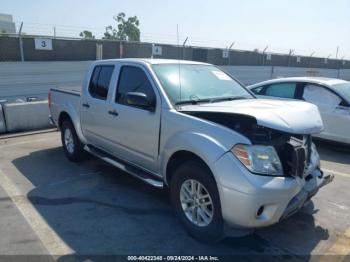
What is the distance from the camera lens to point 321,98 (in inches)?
275

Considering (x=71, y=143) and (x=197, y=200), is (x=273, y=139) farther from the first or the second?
(x=71, y=143)

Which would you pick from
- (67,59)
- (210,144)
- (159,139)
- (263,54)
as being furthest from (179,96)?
(263,54)

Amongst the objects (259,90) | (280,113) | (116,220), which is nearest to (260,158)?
(280,113)

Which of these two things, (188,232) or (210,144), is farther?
(188,232)

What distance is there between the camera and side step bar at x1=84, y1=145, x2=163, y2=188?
399 centimetres

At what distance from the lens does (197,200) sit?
3438 millimetres

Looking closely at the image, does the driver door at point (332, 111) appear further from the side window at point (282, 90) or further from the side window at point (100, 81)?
the side window at point (100, 81)

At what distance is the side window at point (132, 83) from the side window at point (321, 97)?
4369mm

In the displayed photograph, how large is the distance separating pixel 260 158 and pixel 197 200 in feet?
2.80

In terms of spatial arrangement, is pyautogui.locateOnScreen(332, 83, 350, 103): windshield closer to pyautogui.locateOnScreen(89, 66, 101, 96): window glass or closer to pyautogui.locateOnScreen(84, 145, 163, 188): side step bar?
pyautogui.locateOnScreen(84, 145, 163, 188): side step bar

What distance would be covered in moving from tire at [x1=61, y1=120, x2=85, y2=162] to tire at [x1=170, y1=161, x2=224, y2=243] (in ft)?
9.17

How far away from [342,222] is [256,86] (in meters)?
4.72

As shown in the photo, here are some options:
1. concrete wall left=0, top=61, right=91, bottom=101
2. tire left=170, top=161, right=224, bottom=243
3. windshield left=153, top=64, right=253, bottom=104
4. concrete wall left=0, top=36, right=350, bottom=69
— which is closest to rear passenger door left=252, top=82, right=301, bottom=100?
windshield left=153, top=64, right=253, bottom=104

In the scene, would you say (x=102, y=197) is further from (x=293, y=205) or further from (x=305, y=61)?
(x=305, y=61)
